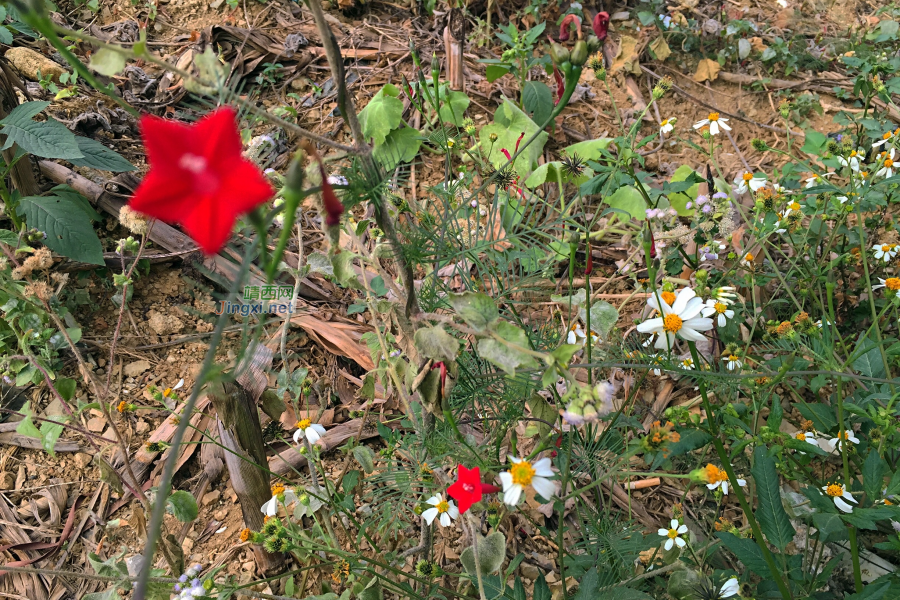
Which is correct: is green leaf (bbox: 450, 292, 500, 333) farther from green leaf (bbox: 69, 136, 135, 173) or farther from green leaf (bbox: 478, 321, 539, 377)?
green leaf (bbox: 69, 136, 135, 173)

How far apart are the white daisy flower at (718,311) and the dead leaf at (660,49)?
65.9 inches

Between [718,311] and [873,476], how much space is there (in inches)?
16.2

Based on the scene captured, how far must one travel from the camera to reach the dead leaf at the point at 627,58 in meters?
2.48

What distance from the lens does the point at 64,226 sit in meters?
1.51

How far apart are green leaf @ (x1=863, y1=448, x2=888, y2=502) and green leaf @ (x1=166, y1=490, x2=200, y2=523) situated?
1164 millimetres

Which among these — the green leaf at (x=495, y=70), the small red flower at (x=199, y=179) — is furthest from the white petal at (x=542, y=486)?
the green leaf at (x=495, y=70)

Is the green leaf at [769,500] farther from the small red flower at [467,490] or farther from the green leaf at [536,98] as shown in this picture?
the green leaf at [536,98]

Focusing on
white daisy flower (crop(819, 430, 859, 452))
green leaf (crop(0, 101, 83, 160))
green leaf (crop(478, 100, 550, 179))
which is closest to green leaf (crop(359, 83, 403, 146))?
green leaf (crop(478, 100, 550, 179))

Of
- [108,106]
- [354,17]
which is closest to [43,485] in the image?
[108,106]

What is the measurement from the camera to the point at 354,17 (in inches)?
101

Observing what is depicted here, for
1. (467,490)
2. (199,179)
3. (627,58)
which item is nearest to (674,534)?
(467,490)

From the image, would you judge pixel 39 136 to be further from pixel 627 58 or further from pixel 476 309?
pixel 627 58

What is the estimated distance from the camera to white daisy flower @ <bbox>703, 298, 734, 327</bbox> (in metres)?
1.19

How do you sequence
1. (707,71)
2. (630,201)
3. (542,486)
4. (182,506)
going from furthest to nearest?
(707,71)
(630,201)
(182,506)
(542,486)
